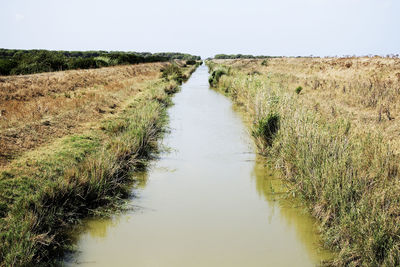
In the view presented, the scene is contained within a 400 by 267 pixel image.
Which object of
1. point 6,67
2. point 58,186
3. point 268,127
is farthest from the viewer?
point 6,67

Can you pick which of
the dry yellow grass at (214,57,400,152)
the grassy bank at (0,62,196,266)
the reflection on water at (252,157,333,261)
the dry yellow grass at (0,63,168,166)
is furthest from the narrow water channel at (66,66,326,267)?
the dry yellow grass at (0,63,168,166)

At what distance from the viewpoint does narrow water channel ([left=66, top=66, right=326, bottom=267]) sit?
4754mm

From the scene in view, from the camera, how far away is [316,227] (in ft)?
18.1

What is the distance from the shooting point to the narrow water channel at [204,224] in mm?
4754

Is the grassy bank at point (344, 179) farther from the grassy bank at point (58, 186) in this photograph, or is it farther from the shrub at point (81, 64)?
the shrub at point (81, 64)

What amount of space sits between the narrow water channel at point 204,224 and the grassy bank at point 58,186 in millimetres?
407

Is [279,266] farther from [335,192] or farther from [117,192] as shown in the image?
[117,192]

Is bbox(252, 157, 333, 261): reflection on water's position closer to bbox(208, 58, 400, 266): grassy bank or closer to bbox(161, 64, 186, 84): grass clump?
bbox(208, 58, 400, 266): grassy bank

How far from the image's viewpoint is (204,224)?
571 cm

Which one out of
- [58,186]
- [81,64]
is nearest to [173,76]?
[81,64]

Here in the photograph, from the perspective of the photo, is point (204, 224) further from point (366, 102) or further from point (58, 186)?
point (366, 102)

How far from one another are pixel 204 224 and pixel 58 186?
2560mm

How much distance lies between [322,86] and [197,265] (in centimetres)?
1632

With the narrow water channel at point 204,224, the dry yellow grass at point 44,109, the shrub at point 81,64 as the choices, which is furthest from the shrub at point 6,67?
the narrow water channel at point 204,224
